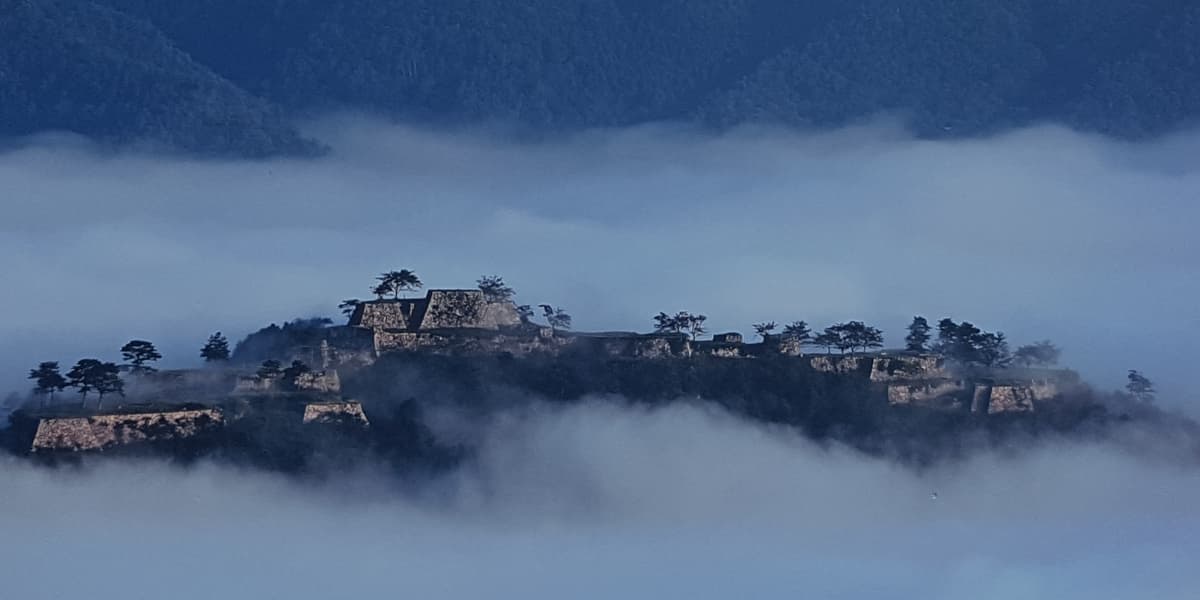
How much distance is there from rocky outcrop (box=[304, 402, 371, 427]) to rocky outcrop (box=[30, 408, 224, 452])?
2.78 m

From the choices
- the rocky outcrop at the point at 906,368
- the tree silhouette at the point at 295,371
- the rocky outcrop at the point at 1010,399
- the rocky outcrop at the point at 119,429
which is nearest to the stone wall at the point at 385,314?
the tree silhouette at the point at 295,371

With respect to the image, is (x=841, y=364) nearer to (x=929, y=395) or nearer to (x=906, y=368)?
(x=906, y=368)

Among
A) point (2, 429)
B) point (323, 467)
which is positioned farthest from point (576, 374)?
point (2, 429)

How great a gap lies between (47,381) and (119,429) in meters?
4.20

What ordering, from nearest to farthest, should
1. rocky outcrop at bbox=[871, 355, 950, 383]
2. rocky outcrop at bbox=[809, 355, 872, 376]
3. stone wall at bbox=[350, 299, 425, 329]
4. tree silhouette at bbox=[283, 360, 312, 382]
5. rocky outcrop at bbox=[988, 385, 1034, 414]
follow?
tree silhouette at bbox=[283, 360, 312, 382] → stone wall at bbox=[350, 299, 425, 329] → rocky outcrop at bbox=[809, 355, 872, 376] → rocky outcrop at bbox=[871, 355, 950, 383] → rocky outcrop at bbox=[988, 385, 1034, 414]

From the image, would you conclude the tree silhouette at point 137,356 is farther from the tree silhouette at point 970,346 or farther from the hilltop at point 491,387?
the tree silhouette at point 970,346

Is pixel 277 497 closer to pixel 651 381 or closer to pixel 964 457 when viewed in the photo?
pixel 651 381

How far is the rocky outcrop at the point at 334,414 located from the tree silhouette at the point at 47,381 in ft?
25.4

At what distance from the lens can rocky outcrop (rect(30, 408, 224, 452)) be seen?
92.4 metres

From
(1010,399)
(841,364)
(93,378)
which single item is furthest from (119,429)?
(1010,399)

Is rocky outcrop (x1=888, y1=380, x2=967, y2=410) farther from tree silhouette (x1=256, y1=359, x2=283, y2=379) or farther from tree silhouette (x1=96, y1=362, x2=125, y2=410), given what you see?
tree silhouette (x1=96, y1=362, x2=125, y2=410)

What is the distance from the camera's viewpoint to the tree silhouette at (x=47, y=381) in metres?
96.4

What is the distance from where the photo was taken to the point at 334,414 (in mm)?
96250

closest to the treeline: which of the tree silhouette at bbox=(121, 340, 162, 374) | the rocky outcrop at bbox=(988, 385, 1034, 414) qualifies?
the tree silhouette at bbox=(121, 340, 162, 374)
